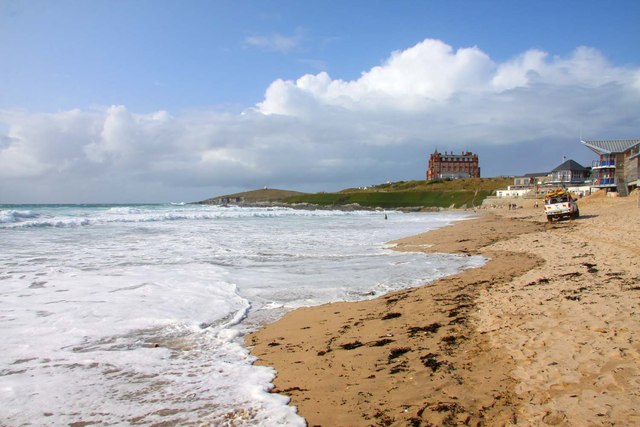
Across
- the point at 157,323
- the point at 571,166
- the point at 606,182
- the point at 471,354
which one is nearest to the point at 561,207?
the point at 471,354

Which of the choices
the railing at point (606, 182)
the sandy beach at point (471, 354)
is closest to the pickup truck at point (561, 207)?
the sandy beach at point (471, 354)

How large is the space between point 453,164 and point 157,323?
472 feet

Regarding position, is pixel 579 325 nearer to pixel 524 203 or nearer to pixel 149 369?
pixel 149 369

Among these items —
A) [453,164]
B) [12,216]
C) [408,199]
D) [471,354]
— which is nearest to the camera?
[471,354]

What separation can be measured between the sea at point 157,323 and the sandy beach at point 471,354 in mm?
546

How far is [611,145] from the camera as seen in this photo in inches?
2211

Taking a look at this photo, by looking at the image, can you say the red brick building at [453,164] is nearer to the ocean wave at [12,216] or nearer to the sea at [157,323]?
the ocean wave at [12,216]

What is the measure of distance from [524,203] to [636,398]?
6019 cm

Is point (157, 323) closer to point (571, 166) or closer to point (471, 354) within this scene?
point (471, 354)

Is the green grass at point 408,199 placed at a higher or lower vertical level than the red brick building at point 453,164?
lower

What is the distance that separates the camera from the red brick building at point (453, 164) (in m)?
140

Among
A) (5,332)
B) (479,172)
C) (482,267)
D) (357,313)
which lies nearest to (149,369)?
(5,332)

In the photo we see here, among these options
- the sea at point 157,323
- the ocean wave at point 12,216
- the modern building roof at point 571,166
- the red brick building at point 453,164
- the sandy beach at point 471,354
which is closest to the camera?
the sandy beach at point 471,354

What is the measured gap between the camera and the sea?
3.95 metres
